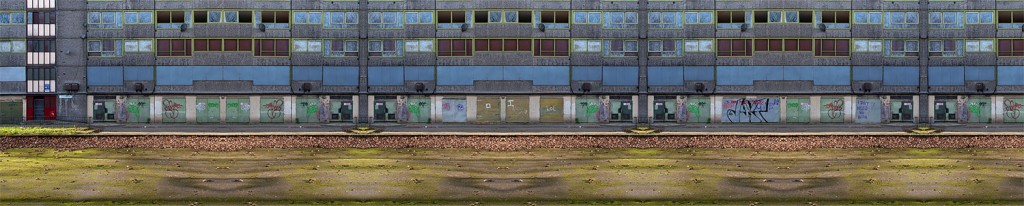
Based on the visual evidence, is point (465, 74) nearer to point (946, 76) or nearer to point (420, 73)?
point (420, 73)

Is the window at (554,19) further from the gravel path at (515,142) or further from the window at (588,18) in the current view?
the gravel path at (515,142)

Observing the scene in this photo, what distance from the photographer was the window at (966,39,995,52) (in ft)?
244

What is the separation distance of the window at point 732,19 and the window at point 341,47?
25617 millimetres

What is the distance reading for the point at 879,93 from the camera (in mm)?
75000

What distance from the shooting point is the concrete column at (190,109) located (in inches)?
2958

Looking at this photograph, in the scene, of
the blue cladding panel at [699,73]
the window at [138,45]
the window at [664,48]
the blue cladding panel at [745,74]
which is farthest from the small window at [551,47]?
the window at [138,45]

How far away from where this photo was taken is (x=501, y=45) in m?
74.6

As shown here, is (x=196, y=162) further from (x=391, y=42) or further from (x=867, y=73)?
(x=867, y=73)

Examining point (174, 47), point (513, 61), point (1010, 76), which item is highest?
point (174, 47)

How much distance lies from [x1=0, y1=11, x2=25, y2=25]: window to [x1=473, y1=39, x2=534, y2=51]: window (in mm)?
31837

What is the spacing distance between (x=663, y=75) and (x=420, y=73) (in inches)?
676

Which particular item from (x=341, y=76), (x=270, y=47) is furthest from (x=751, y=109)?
(x=270, y=47)

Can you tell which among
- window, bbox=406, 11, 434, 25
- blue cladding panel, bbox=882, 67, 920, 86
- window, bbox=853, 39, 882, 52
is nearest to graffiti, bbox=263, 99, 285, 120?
window, bbox=406, 11, 434, 25

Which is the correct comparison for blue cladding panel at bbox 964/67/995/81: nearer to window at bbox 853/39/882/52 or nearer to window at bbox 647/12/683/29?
window at bbox 853/39/882/52
